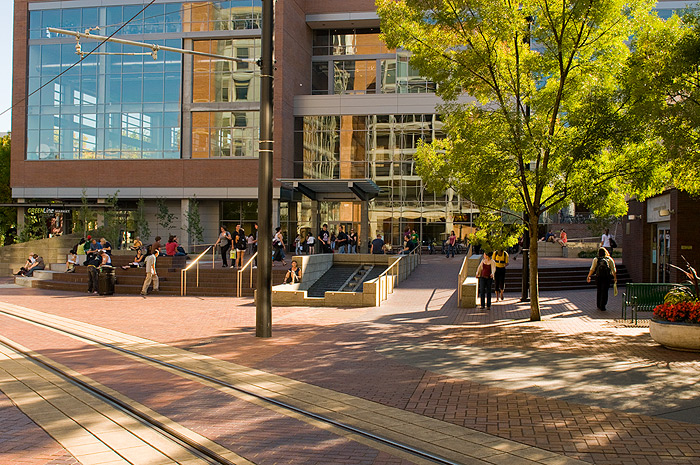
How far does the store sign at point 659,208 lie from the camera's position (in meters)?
20.6

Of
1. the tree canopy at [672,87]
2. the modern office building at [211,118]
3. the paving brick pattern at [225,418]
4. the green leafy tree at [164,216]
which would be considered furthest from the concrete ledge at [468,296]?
the green leafy tree at [164,216]

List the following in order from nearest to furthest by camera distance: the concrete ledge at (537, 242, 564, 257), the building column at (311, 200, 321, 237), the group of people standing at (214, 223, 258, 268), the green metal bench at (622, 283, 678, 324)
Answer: the green metal bench at (622, 283, 678, 324) → the group of people standing at (214, 223, 258, 268) → the building column at (311, 200, 321, 237) → the concrete ledge at (537, 242, 564, 257)

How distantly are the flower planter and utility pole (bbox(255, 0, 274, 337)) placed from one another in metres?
7.15

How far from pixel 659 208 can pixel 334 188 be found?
→ 13.3 meters

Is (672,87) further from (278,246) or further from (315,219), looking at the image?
(315,219)

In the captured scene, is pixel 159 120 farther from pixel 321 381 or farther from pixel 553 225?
pixel 321 381

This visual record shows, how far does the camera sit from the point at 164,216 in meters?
45.1

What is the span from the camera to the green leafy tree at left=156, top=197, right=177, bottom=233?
44.5 m

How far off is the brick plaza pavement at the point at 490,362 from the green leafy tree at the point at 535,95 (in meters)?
2.76

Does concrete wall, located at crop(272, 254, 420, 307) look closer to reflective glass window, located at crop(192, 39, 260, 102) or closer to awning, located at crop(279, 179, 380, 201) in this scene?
awning, located at crop(279, 179, 380, 201)

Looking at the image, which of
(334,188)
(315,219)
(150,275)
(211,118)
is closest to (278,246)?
(334,188)

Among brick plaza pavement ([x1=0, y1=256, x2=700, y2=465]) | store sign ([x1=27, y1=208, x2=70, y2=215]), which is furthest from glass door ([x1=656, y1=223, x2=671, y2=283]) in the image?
store sign ([x1=27, y1=208, x2=70, y2=215])

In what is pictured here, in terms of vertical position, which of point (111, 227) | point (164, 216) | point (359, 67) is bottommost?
point (111, 227)

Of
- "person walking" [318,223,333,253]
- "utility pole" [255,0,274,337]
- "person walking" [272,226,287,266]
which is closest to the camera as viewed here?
"utility pole" [255,0,274,337]
